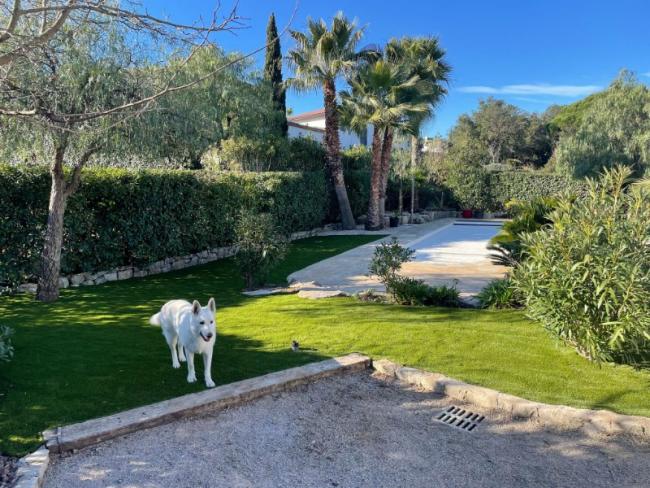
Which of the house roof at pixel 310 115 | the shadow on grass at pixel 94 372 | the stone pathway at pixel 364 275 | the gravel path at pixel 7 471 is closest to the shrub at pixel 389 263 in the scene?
the stone pathway at pixel 364 275

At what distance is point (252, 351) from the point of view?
245 inches

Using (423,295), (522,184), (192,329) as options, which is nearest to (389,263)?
(423,295)

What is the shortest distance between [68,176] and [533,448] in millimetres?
9720

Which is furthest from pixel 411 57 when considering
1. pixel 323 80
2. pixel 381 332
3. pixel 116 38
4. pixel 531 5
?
Answer: pixel 381 332

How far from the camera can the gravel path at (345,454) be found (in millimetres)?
3480

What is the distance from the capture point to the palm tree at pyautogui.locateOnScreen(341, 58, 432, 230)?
20172 mm

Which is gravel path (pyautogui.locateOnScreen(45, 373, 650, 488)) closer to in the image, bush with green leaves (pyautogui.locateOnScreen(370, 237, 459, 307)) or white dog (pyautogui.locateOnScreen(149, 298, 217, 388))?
white dog (pyautogui.locateOnScreen(149, 298, 217, 388))

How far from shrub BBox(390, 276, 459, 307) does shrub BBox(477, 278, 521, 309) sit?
0.50 meters

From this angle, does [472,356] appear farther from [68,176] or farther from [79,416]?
[68,176]

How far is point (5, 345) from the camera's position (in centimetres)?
498

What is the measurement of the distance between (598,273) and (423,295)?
3.92 m

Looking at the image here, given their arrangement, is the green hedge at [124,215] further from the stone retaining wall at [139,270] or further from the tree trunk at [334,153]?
the tree trunk at [334,153]

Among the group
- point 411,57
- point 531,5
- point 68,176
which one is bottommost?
point 68,176

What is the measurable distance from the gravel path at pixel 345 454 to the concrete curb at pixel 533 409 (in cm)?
14
